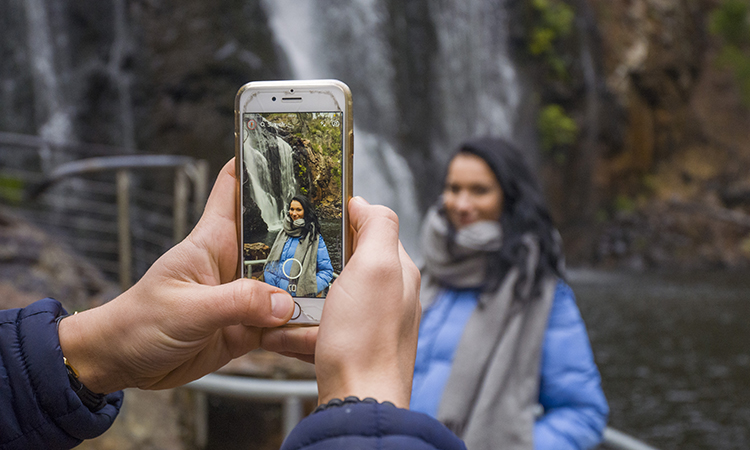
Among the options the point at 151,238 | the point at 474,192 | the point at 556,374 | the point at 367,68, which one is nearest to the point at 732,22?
the point at 367,68

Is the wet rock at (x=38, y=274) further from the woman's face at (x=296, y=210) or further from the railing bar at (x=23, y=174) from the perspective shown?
the railing bar at (x=23, y=174)

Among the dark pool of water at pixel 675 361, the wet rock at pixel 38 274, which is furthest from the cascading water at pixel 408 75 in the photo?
the wet rock at pixel 38 274

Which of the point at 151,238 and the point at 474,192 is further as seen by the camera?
the point at 151,238

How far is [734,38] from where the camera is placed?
49.7 feet

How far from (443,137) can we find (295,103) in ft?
31.5

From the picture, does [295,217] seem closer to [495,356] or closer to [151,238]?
[495,356]

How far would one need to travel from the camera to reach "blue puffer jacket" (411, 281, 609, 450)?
140 cm

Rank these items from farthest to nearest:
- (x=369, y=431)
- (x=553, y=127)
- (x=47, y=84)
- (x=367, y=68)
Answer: (x=553, y=127), (x=367, y=68), (x=47, y=84), (x=369, y=431)

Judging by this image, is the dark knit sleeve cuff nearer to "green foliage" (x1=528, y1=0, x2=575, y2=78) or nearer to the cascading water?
the cascading water

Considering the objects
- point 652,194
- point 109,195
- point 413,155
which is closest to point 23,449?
point 109,195

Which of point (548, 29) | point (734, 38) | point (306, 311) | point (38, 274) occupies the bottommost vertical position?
point (38, 274)

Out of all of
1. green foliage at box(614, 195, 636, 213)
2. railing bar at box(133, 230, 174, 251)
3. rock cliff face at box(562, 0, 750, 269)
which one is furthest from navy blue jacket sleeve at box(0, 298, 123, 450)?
green foliage at box(614, 195, 636, 213)

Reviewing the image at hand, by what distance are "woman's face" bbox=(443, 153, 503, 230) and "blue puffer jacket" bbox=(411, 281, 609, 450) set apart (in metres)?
0.28

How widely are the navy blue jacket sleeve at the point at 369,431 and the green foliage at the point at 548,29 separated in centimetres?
1220
